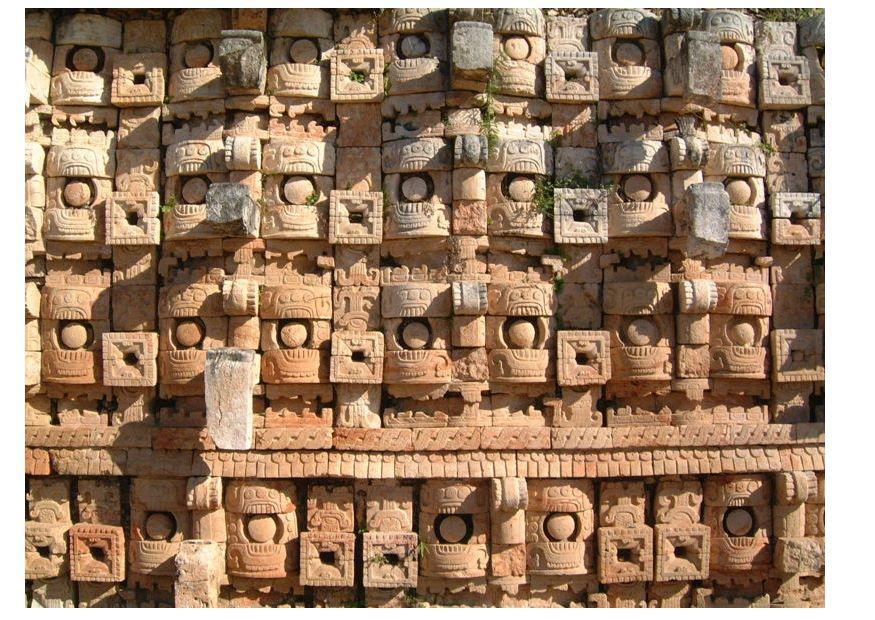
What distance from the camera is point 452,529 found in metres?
6.86

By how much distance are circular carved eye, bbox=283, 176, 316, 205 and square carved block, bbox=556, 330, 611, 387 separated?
288 centimetres

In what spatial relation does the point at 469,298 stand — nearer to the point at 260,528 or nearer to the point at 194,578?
the point at 260,528

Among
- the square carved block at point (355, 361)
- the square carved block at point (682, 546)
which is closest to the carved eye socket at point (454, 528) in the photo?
the square carved block at point (355, 361)

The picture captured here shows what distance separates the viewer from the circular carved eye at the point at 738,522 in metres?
7.05

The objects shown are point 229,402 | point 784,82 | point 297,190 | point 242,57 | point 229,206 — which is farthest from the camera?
point 784,82

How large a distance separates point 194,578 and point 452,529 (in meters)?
2.47

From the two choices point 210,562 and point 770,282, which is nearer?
point 210,562

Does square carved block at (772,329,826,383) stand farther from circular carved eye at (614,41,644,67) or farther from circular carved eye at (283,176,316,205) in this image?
circular carved eye at (283,176,316,205)

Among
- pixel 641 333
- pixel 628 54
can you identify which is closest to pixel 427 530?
pixel 641 333

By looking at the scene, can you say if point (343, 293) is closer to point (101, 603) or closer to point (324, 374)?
point (324, 374)

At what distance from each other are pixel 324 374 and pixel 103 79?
3862mm

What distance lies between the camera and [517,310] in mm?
6812


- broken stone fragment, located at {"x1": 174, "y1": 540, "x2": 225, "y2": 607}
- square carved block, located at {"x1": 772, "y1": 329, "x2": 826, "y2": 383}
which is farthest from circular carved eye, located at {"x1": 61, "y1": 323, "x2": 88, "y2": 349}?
square carved block, located at {"x1": 772, "y1": 329, "x2": 826, "y2": 383}

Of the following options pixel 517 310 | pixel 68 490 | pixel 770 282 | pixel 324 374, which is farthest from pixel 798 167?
pixel 68 490
